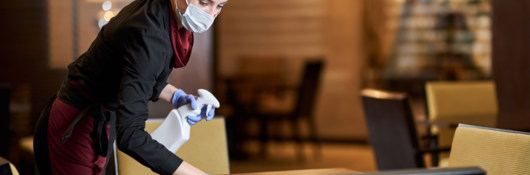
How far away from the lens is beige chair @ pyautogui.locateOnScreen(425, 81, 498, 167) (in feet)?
8.07

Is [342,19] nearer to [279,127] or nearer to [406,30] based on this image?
[406,30]

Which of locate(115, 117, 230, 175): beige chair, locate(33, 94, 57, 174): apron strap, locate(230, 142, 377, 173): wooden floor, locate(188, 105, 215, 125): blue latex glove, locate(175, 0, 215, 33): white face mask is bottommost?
locate(230, 142, 377, 173): wooden floor

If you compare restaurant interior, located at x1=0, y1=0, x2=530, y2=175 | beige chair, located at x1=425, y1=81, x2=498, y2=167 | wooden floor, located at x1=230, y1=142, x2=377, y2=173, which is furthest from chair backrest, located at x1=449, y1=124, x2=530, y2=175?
wooden floor, located at x1=230, y1=142, x2=377, y2=173

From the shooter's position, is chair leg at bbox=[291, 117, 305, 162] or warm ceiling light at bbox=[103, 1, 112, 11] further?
chair leg at bbox=[291, 117, 305, 162]

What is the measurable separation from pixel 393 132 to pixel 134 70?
4.51 feet

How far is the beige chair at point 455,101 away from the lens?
2.46m

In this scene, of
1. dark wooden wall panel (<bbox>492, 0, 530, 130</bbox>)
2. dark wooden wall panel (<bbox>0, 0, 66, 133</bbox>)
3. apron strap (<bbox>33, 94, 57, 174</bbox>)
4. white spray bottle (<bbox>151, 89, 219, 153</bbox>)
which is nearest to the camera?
white spray bottle (<bbox>151, 89, 219, 153</bbox>)

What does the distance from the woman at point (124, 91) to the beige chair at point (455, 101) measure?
178 cm

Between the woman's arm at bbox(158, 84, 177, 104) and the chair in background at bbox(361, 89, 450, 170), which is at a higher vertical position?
the woman's arm at bbox(158, 84, 177, 104)

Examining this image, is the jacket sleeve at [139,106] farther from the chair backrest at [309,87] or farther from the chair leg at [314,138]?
the chair leg at [314,138]

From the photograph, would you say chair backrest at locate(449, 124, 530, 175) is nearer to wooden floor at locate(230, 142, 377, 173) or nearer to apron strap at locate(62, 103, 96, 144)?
apron strap at locate(62, 103, 96, 144)

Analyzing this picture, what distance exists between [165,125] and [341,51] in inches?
152

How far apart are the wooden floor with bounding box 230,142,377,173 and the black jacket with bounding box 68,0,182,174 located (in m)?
2.52

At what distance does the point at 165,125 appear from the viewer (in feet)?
3.18
